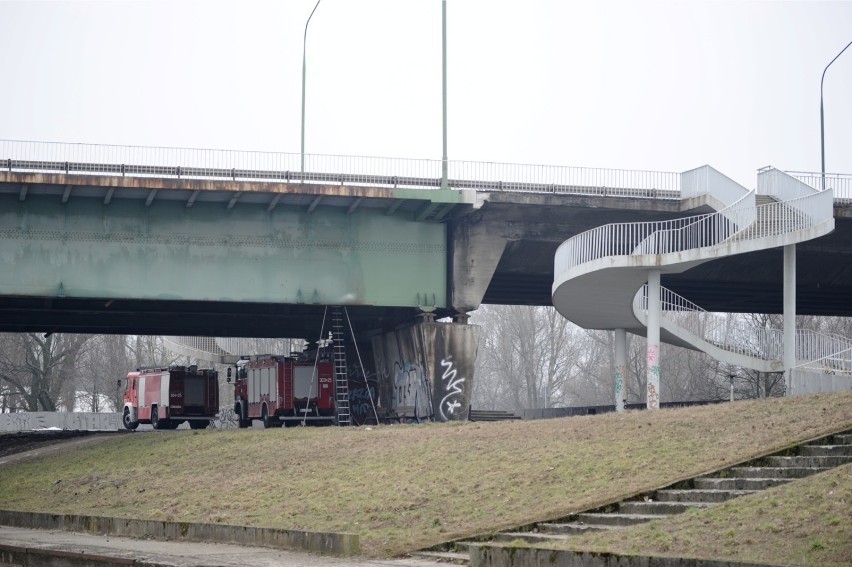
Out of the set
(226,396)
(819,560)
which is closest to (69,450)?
(819,560)

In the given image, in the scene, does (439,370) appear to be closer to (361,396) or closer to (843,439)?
(361,396)

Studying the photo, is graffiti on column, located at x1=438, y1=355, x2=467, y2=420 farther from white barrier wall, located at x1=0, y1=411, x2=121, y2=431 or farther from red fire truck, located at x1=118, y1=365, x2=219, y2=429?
white barrier wall, located at x1=0, y1=411, x2=121, y2=431

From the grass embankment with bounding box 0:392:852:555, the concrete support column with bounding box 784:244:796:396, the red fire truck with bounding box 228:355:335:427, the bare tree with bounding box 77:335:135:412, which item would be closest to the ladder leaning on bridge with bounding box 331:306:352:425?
the red fire truck with bounding box 228:355:335:427

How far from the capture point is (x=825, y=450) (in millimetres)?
18359

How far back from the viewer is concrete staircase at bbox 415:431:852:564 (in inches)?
666

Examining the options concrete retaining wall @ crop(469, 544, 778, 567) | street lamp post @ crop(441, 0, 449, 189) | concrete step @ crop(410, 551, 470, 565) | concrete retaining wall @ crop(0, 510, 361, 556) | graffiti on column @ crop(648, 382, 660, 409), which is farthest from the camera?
street lamp post @ crop(441, 0, 449, 189)

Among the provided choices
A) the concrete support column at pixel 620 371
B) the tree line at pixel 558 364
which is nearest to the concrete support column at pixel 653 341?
the concrete support column at pixel 620 371

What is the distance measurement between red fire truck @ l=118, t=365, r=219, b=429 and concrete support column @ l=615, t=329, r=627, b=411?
20.2 meters

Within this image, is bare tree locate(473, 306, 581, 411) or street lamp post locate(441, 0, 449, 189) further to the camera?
bare tree locate(473, 306, 581, 411)

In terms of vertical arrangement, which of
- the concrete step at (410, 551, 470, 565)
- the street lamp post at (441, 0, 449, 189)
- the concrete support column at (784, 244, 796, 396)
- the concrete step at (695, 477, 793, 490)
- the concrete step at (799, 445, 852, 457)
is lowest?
the concrete step at (410, 551, 470, 565)

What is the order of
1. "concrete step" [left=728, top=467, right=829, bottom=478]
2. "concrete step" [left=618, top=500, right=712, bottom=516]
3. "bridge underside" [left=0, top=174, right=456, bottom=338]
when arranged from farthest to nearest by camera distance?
"bridge underside" [left=0, top=174, right=456, bottom=338], "concrete step" [left=728, top=467, right=829, bottom=478], "concrete step" [left=618, top=500, right=712, bottom=516]

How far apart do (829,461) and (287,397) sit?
118ft

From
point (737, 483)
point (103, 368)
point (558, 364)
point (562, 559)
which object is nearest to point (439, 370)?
point (737, 483)

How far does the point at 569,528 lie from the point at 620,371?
94.5 ft
